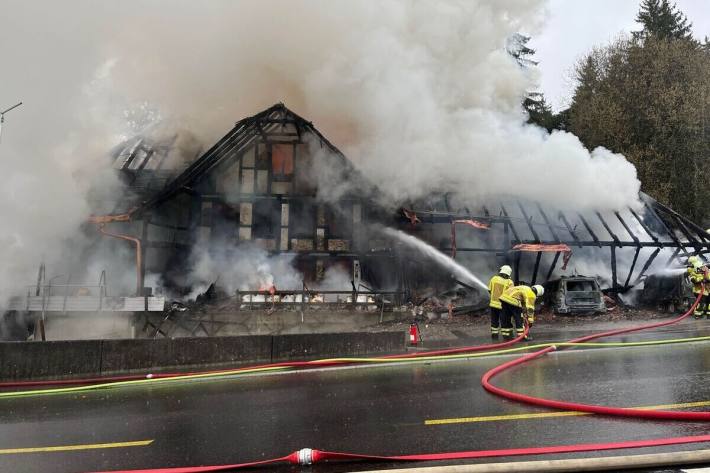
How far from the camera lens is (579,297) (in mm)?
13266

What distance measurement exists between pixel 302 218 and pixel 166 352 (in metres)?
7.90

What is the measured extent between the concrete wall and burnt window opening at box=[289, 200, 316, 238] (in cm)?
695

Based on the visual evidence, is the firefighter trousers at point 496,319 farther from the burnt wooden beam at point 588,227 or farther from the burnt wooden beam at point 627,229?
the burnt wooden beam at point 627,229

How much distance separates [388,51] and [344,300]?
22.2 ft

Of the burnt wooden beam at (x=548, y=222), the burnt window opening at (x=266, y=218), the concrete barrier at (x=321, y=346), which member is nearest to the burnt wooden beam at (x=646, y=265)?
the burnt wooden beam at (x=548, y=222)

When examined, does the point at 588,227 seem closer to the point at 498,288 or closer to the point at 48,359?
the point at 498,288

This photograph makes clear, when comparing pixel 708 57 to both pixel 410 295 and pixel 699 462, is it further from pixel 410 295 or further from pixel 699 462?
pixel 699 462

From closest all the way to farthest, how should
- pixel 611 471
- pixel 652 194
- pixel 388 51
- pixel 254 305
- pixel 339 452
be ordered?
pixel 611 471 < pixel 339 452 < pixel 388 51 < pixel 254 305 < pixel 652 194

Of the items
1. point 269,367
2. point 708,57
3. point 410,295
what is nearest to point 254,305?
point 410,295

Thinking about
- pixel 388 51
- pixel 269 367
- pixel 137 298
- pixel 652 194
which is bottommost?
pixel 269 367

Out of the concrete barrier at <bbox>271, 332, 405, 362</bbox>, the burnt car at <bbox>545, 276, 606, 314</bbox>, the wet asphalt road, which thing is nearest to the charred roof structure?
the burnt car at <bbox>545, 276, 606, 314</bbox>

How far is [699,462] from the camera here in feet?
10.2

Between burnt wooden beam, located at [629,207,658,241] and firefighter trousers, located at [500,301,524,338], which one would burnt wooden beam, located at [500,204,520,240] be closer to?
burnt wooden beam, located at [629,207,658,241]

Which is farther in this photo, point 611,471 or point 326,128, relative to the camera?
point 326,128
